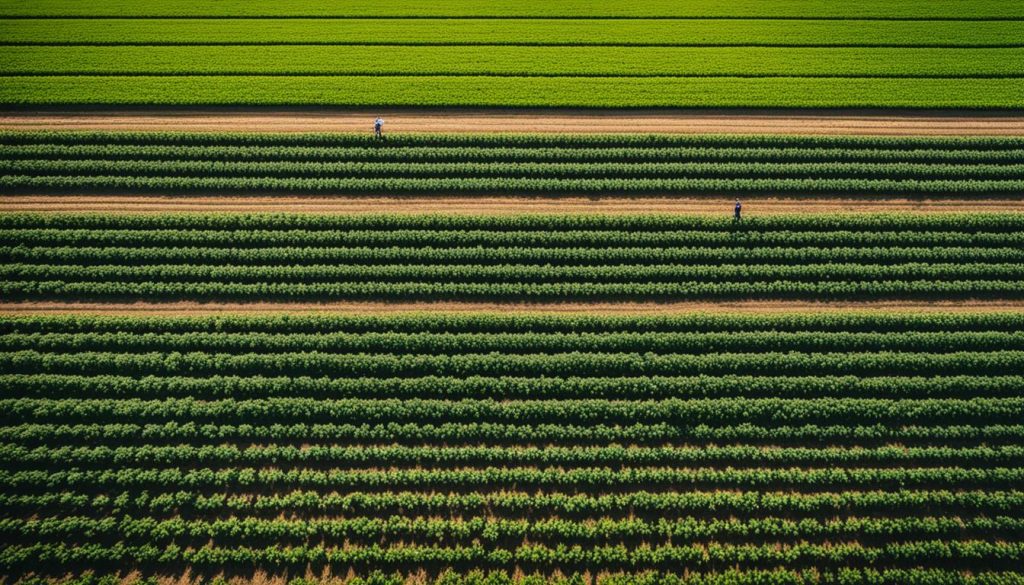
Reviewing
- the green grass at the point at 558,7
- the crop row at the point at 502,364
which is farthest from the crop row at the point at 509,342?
the green grass at the point at 558,7

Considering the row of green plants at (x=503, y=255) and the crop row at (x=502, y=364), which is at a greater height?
the row of green plants at (x=503, y=255)

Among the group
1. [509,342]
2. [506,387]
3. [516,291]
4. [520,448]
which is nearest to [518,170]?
[516,291]

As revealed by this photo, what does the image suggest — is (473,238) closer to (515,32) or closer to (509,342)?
(509,342)

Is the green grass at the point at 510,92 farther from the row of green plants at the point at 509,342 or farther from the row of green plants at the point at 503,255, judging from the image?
the row of green plants at the point at 509,342

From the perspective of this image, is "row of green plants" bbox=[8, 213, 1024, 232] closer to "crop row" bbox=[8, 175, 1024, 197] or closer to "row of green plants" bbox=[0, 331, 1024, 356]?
"crop row" bbox=[8, 175, 1024, 197]

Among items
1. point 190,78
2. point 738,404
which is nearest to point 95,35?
point 190,78
